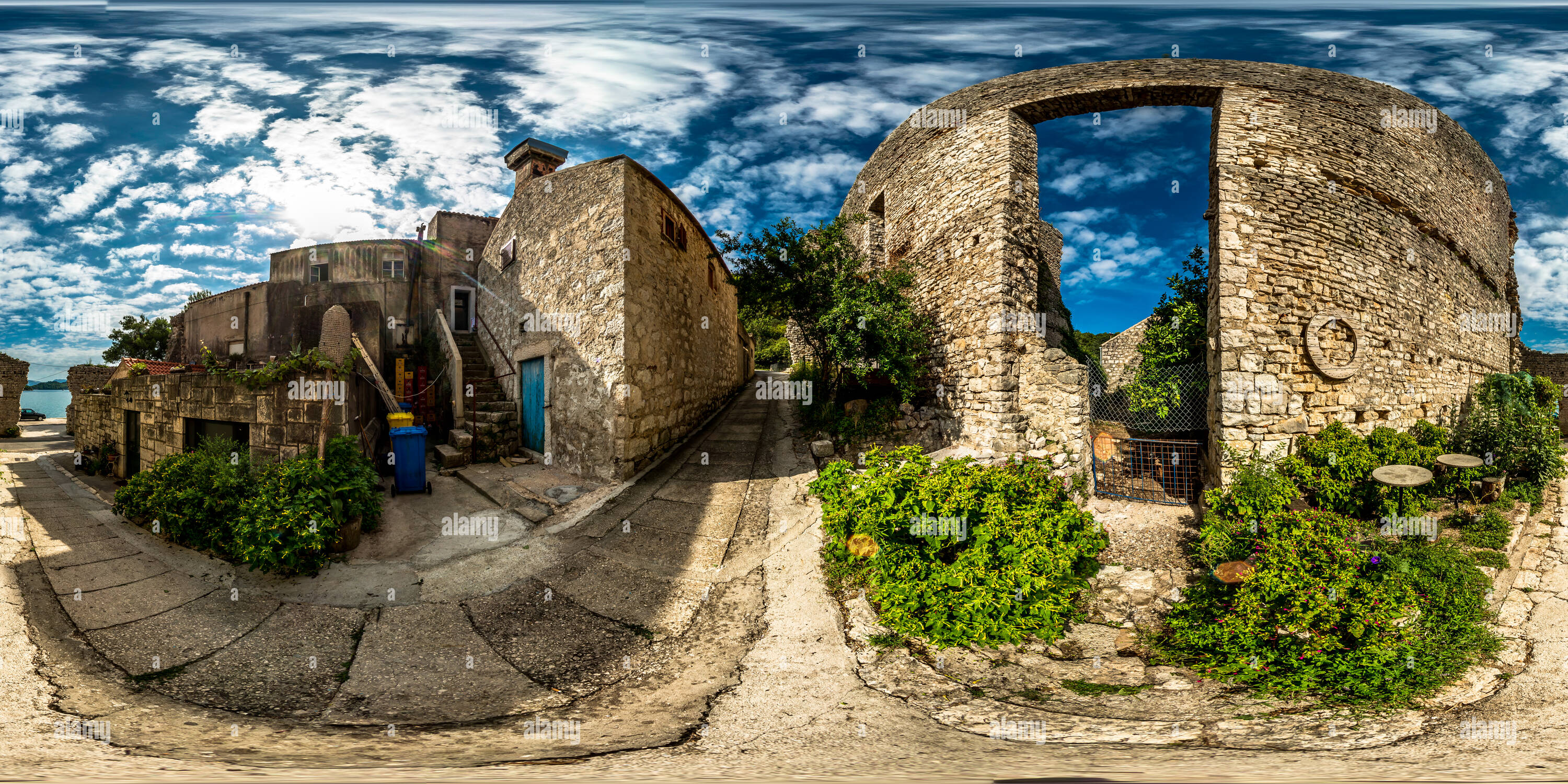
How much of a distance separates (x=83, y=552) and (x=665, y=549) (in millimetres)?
6610

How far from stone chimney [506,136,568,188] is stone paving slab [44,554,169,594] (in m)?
9.41

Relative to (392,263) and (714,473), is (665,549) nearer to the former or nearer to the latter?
(714,473)

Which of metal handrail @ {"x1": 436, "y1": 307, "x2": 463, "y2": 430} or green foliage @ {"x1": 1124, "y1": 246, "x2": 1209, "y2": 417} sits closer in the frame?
green foliage @ {"x1": 1124, "y1": 246, "x2": 1209, "y2": 417}

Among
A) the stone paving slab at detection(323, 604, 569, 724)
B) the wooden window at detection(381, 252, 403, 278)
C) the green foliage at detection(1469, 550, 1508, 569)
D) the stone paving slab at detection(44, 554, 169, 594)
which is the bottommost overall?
the stone paving slab at detection(323, 604, 569, 724)

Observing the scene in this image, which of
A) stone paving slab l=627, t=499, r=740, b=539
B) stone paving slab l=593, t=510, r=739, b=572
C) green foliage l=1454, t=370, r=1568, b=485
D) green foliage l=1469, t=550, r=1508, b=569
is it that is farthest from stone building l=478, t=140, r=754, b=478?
green foliage l=1454, t=370, r=1568, b=485

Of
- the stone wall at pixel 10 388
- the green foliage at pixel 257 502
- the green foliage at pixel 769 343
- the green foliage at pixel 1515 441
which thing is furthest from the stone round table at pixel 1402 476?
the stone wall at pixel 10 388

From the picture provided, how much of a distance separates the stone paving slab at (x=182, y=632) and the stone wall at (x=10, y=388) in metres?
22.4

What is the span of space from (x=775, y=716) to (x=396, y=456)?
283 inches

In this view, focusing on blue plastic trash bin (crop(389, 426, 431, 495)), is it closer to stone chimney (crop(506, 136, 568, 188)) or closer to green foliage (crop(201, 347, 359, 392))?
green foliage (crop(201, 347, 359, 392))

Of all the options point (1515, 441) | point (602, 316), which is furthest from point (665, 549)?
point (1515, 441)

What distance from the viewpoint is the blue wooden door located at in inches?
374

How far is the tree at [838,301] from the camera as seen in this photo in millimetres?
9273

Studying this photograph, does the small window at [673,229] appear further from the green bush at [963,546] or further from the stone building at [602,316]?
the green bush at [963,546]

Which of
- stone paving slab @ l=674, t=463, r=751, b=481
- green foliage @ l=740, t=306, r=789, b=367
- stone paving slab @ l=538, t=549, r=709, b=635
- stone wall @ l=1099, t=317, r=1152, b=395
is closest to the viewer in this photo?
stone paving slab @ l=538, t=549, r=709, b=635
